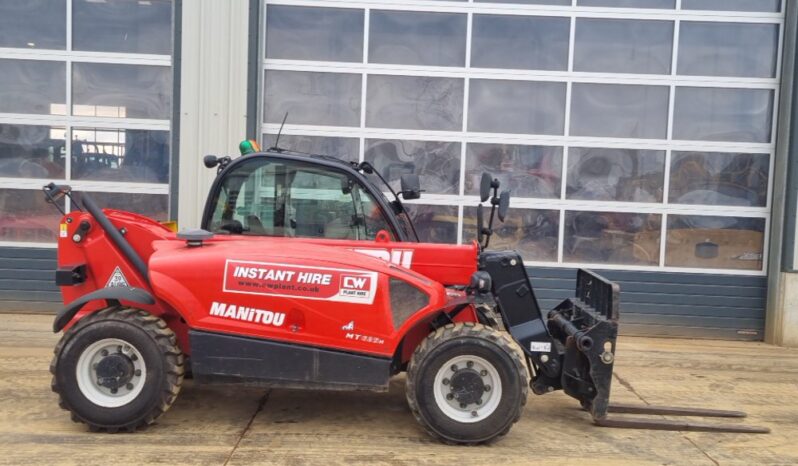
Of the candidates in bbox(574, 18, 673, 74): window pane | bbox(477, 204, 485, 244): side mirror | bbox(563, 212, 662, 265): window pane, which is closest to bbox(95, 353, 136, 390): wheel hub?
bbox(477, 204, 485, 244): side mirror

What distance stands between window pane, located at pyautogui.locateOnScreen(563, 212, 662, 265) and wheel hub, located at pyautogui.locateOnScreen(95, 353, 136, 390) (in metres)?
6.37

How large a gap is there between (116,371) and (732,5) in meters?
9.18

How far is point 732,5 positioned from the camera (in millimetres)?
8969

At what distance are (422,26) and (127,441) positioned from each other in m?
6.85

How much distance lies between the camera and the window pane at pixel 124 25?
9.00 m

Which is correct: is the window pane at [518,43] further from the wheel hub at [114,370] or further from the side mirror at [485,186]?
the wheel hub at [114,370]

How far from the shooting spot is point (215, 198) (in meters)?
5.16

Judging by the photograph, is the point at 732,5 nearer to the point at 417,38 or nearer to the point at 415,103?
the point at 417,38

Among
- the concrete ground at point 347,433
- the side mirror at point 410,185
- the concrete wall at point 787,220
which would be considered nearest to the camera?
the concrete ground at point 347,433

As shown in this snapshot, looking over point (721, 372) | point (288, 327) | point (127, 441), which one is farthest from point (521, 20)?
point (127, 441)

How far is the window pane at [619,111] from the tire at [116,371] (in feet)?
22.0

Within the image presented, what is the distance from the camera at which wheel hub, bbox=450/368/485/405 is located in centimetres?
443

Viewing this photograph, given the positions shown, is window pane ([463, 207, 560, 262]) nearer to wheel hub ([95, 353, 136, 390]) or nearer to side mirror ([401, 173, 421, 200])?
side mirror ([401, 173, 421, 200])

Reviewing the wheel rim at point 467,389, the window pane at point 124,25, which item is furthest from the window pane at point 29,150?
the wheel rim at point 467,389
